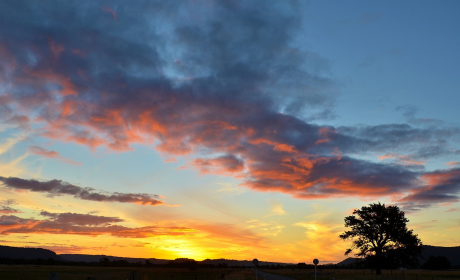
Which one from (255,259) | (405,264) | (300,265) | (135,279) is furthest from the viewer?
(300,265)

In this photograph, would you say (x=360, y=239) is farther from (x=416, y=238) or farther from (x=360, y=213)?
(x=416, y=238)

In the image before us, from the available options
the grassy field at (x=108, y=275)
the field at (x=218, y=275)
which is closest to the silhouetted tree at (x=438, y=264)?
the field at (x=218, y=275)

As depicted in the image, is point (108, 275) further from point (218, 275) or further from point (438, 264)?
point (438, 264)

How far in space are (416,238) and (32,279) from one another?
69.8 metres

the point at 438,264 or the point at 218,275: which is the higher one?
the point at 438,264

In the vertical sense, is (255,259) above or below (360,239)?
below

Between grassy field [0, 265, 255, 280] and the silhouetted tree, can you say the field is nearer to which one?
grassy field [0, 265, 255, 280]

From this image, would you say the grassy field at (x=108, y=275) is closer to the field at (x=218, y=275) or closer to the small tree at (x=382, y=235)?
the field at (x=218, y=275)

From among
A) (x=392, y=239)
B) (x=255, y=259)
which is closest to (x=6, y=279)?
(x=255, y=259)

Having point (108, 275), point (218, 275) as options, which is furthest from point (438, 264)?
point (108, 275)

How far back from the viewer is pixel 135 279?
15.0 metres

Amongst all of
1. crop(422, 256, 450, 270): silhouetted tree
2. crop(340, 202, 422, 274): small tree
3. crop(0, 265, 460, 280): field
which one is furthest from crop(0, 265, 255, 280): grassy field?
crop(422, 256, 450, 270): silhouetted tree

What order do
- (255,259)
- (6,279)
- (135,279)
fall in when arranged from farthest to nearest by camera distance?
(6,279) → (255,259) → (135,279)

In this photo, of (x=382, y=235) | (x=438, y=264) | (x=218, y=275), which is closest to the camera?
(x=382, y=235)
